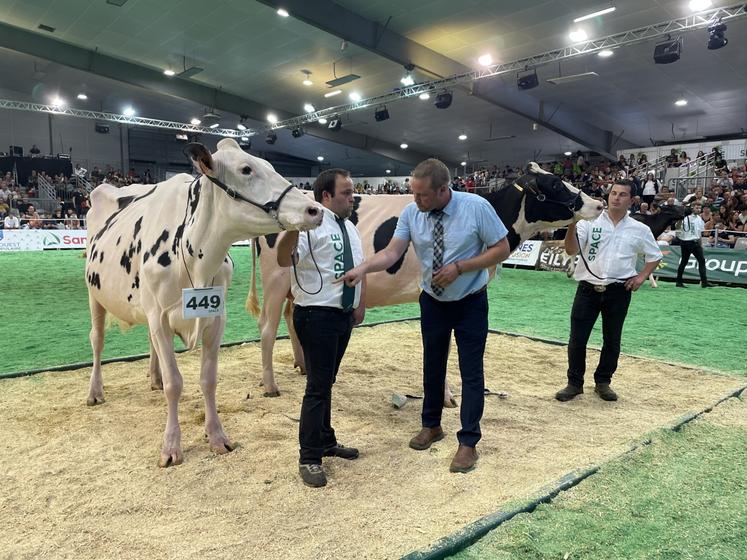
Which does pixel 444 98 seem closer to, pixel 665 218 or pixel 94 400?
pixel 665 218

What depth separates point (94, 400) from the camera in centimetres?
443

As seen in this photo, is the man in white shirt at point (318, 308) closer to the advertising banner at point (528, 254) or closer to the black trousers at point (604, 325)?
the black trousers at point (604, 325)

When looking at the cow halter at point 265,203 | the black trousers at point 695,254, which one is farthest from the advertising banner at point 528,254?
the cow halter at point 265,203

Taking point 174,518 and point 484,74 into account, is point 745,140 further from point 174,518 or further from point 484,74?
point 174,518

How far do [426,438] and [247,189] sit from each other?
2044mm

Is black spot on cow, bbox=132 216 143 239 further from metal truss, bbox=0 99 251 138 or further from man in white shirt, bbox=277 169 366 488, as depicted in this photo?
metal truss, bbox=0 99 251 138

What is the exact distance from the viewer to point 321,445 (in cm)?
318

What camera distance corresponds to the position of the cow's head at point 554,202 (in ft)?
16.2

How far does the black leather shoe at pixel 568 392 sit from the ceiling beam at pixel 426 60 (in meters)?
12.4

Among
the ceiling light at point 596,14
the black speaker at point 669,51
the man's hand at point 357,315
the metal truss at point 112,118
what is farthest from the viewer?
the metal truss at point 112,118

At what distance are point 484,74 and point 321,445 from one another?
17265 mm

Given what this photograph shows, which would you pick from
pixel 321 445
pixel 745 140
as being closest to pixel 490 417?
pixel 321 445

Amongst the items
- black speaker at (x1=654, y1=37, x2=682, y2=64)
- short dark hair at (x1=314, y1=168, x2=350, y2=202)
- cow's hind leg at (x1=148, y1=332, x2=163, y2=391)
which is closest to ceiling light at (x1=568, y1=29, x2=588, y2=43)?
black speaker at (x1=654, y1=37, x2=682, y2=64)

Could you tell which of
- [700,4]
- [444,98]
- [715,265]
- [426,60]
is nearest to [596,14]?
[700,4]
